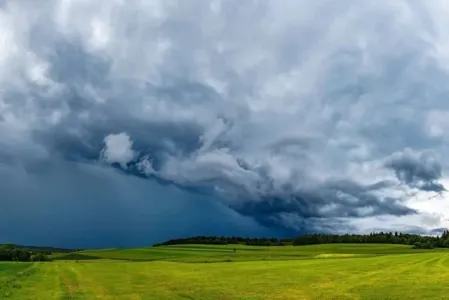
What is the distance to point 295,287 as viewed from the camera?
52.8 m

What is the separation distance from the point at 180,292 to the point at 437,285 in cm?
2673

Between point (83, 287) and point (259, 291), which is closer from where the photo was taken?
point (259, 291)

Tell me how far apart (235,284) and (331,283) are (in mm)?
10722

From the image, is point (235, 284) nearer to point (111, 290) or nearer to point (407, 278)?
point (111, 290)

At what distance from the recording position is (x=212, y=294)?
45562 millimetres

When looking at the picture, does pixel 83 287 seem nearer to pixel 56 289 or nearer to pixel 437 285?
pixel 56 289

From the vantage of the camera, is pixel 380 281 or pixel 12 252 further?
pixel 12 252

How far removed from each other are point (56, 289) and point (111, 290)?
6085mm

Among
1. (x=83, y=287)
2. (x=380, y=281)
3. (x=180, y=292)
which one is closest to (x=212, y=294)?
(x=180, y=292)

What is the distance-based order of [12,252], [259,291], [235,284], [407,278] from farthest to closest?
1. [12,252]
2. [407,278]
3. [235,284]
4. [259,291]

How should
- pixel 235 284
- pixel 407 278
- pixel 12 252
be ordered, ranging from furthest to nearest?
pixel 12 252
pixel 407 278
pixel 235 284

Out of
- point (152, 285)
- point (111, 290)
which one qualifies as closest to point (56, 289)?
point (111, 290)

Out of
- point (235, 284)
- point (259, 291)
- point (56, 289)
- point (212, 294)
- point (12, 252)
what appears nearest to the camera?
point (212, 294)

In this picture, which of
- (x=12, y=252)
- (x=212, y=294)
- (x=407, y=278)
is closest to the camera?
(x=212, y=294)
